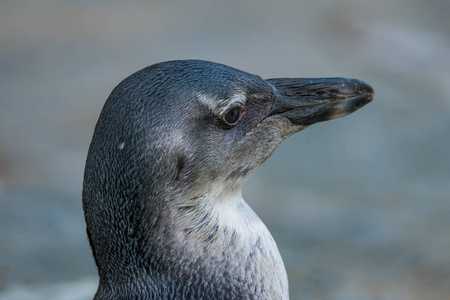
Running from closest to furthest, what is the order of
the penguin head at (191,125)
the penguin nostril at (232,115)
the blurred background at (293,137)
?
the penguin head at (191,125)
the penguin nostril at (232,115)
the blurred background at (293,137)

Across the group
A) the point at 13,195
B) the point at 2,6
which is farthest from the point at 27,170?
the point at 2,6

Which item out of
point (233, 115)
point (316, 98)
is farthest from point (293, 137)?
point (233, 115)

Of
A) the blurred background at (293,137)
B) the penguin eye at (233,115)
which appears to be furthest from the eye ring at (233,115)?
the blurred background at (293,137)

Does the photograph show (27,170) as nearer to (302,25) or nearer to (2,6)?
(2,6)

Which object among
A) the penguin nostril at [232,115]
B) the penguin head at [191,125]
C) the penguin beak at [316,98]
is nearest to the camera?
the penguin head at [191,125]

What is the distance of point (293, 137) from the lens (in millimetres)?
2920

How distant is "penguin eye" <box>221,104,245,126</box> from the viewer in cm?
127

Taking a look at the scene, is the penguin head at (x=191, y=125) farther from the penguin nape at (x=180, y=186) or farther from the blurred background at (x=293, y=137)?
the blurred background at (x=293, y=137)

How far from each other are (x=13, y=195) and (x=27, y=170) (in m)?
0.11

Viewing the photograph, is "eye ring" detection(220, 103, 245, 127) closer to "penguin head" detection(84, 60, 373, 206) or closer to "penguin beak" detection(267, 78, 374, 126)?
"penguin head" detection(84, 60, 373, 206)

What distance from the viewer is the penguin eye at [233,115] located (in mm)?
1268

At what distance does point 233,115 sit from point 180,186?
17cm

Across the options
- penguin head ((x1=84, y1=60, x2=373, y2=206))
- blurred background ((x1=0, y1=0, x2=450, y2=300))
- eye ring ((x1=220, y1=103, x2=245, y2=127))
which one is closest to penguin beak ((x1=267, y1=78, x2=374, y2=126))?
penguin head ((x1=84, y1=60, x2=373, y2=206))

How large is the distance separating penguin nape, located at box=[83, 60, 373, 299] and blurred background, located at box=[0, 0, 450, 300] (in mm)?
1210
